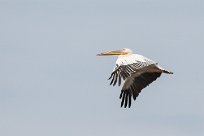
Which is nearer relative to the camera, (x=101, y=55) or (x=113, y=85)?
(x=113, y=85)

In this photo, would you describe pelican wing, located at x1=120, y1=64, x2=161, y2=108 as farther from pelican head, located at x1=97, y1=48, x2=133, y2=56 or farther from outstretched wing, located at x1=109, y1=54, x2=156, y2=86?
pelican head, located at x1=97, y1=48, x2=133, y2=56

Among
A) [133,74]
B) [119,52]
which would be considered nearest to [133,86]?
[133,74]

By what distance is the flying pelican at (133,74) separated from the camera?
47094 mm

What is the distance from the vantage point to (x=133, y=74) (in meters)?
47.2

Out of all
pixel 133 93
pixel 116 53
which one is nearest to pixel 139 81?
pixel 133 93

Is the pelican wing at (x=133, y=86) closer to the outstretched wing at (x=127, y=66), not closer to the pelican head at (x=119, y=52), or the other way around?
the outstretched wing at (x=127, y=66)

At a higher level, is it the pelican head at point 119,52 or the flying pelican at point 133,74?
the pelican head at point 119,52

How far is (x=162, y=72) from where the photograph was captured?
48.1 metres

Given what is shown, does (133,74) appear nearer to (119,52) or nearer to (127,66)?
(127,66)

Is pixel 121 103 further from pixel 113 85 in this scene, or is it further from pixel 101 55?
pixel 101 55

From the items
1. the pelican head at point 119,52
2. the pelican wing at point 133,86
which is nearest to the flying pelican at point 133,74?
the pelican wing at point 133,86

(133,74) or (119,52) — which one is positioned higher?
(119,52)

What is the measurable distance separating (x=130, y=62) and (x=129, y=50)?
213cm

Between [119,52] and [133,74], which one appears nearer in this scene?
[133,74]
